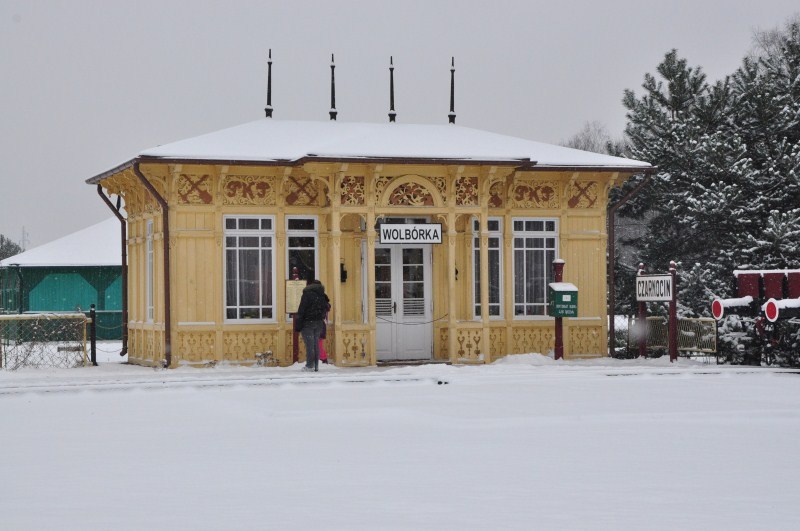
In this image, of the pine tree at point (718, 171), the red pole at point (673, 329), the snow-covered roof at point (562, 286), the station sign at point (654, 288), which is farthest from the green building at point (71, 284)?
the red pole at point (673, 329)

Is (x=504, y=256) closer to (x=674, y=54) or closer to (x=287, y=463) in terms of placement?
(x=674, y=54)

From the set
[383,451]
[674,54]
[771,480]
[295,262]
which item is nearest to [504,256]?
[295,262]

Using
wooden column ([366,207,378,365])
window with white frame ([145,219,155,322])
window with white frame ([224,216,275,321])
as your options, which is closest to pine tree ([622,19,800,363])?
wooden column ([366,207,378,365])

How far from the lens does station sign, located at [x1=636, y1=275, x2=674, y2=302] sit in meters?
21.8

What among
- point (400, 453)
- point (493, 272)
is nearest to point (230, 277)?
point (493, 272)

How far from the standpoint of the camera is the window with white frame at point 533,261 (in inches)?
893

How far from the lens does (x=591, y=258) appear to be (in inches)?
907

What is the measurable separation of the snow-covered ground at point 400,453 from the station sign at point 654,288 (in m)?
3.92

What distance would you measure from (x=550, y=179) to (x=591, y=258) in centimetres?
175

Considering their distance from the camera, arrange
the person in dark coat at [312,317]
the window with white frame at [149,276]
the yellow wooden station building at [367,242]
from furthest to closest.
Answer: the window with white frame at [149,276], the yellow wooden station building at [367,242], the person in dark coat at [312,317]

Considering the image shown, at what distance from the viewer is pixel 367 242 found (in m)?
21.1

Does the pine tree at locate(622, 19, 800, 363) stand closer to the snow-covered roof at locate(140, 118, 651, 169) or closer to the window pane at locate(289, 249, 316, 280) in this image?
the snow-covered roof at locate(140, 118, 651, 169)

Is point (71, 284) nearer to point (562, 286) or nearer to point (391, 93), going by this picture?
point (391, 93)

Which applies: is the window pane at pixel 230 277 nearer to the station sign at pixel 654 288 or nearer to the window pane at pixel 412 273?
the window pane at pixel 412 273
